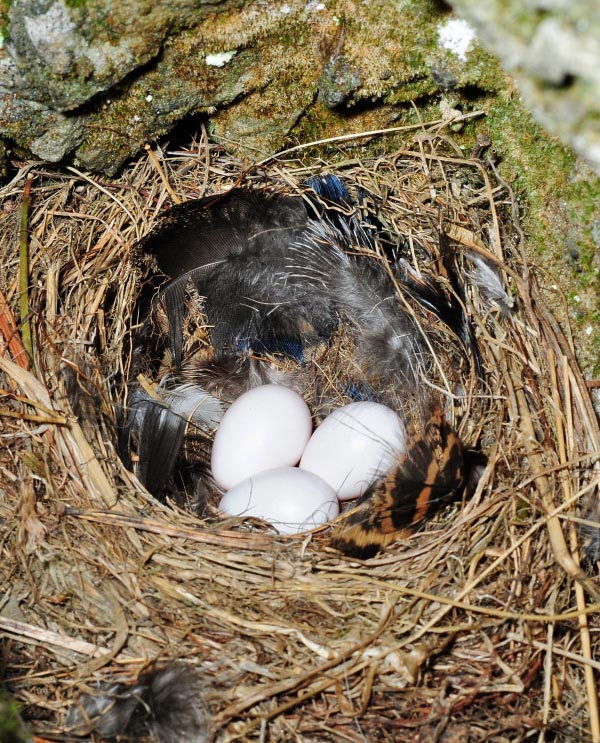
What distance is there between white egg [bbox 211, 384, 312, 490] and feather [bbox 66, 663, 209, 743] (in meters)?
0.61

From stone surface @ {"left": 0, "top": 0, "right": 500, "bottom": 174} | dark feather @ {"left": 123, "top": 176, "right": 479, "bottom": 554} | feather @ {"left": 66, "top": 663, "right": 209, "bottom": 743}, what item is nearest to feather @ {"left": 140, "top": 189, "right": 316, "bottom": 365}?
dark feather @ {"left": 123, "top": 176, "right": 479, "bottom": 554}

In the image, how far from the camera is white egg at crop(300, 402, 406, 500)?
6.09 feet

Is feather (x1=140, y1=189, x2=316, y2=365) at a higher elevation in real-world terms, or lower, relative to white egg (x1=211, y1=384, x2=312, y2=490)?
higher

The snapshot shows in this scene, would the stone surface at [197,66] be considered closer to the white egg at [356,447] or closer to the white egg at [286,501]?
the white egg at [356,447]

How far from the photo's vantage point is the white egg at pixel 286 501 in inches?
70.1

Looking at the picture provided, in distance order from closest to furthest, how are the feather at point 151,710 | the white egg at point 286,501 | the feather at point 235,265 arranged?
the feather at point 151,710, the white egg at point 286,501, the feather at point 235,265

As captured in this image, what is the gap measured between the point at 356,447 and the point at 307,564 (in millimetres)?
377

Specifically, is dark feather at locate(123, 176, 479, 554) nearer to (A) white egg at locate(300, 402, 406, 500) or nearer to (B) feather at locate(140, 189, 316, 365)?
(B) feather at locate(140, 189, 316, 365)

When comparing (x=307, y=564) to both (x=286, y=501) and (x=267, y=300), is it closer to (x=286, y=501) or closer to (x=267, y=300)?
(x=286, y=501)

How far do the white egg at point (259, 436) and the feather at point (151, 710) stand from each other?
2.01 ft

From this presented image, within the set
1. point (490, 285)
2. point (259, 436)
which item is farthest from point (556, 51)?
point (259, 436)

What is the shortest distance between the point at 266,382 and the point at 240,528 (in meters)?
0.60

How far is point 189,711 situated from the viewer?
55.1 inches

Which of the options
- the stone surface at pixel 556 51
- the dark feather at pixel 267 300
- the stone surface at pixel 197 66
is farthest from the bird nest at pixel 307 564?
the stone surface at pixel 556 51
